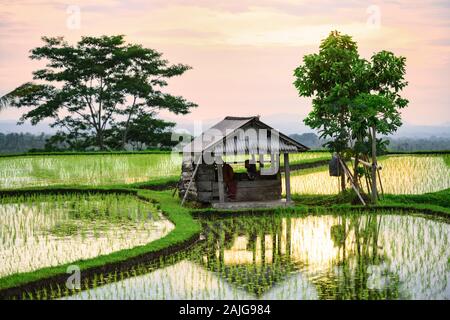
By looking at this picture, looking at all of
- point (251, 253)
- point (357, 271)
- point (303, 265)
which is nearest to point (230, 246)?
point (251, 253)

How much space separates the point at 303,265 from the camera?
33.2 ft

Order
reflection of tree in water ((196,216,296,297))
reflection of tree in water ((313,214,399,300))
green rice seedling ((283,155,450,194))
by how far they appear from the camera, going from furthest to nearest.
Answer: green rice seedling ((283,155,450,194)) < reflection of tree in water ((196,216,296,297)) < reflection of tree in water ((313,214,399,300))

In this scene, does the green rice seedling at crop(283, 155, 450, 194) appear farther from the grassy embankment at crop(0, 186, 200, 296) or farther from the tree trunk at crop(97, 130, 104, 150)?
the tree trunk at crop(97, 130, 104, 150)

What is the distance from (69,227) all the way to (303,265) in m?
5.52

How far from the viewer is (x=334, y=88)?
17094 mm

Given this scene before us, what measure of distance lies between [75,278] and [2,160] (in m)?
21.2

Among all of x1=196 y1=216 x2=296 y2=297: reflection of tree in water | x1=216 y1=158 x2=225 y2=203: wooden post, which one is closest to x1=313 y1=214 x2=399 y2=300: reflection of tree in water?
x1=196 y1=216 x2=296 y2=297: reflection of tree in water

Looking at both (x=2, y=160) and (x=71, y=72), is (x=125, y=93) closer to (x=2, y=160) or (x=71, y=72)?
(x=71, y=72)

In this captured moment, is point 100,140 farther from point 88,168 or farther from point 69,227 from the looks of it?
point 69,227

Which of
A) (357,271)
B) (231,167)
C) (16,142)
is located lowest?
(357,271)

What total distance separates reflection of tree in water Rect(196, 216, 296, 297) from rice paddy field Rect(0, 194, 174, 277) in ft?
3.84

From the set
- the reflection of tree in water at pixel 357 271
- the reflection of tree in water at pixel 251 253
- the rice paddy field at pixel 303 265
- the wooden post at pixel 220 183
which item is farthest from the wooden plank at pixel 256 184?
the reflection of tree in water at pixel 357 271

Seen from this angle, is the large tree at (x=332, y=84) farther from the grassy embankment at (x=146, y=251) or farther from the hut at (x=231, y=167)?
the grassy embankment at (x=146, y=251)

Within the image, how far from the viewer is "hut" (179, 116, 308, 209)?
634 inches
